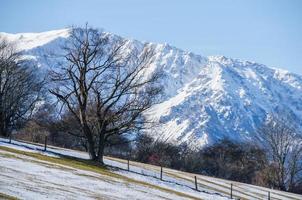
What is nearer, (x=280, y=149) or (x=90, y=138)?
(x=90, y=138)

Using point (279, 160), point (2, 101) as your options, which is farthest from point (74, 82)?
point (279, 160)

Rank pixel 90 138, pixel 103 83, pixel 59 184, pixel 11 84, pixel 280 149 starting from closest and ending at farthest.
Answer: pixel 59 184 < pixel 90 138 < pixel 103 83 < pixel 11 84 < pixel 280 149

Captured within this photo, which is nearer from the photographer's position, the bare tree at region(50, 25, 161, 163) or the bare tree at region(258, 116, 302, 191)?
the bare tree at region(50, 25, 161, 163)

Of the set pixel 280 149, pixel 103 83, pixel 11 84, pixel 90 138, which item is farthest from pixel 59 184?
pixel 280 149

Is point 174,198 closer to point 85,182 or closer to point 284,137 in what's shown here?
point 85,182

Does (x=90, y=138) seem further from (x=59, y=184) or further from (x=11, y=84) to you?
(x=11, y=84)

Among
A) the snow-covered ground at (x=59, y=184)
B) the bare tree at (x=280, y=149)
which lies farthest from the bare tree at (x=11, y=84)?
the bare tree at (x=280, y=149)

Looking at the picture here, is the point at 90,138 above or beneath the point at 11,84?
beneath

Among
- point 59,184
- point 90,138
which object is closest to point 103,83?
point 90,138

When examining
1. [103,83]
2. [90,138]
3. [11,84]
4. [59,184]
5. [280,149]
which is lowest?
[59,184]

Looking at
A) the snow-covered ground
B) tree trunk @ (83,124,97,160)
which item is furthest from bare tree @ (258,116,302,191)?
the snow-covered ground

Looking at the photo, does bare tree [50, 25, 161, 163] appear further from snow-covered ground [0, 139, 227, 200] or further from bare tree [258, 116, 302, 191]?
bare tree [258, 116, 302, 191]

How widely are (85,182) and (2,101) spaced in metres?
57.6

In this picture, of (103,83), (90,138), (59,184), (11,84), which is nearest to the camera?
(59,184)
